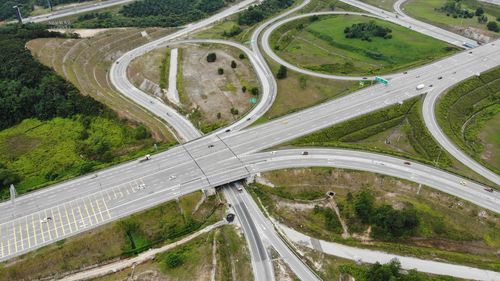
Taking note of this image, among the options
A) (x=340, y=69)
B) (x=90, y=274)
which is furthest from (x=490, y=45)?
(x=90, y=274)

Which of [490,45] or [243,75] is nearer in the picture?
[243,75]

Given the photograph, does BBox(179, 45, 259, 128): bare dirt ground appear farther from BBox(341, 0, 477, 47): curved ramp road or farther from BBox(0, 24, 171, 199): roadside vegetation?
BBox(341, 0, 477, 47): curved ramp road

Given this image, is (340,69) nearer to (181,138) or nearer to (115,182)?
(181,138)

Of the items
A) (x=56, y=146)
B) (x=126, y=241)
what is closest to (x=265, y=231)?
(x=126, y=241)

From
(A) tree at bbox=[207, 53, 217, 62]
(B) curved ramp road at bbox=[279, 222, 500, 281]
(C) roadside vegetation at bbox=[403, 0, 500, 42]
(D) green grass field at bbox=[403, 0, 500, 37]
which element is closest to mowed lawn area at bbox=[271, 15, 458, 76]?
(C) roadside vegetation at bbox=[403, 0, 500, 42]

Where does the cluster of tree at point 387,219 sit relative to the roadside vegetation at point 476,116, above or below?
below

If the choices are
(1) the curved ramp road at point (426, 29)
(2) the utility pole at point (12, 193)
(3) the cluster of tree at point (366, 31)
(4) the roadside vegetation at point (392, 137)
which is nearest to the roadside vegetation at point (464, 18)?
(1) the curved ramp road at point (426, 29)

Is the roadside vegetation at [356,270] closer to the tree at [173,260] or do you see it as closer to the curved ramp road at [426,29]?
the tree at [173,260]
